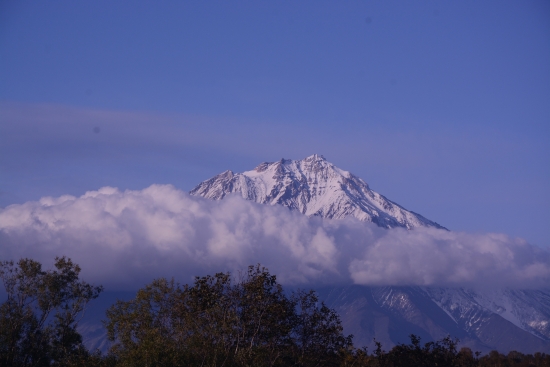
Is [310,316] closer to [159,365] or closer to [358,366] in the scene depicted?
[358,366]

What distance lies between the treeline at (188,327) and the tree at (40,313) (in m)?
0.10

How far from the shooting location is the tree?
67.4 meters

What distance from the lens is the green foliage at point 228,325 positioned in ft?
170

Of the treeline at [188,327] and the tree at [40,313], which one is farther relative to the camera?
the tree at [40,313]

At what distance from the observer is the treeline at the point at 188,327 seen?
52156 millimetres

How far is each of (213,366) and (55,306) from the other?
30.3 metres

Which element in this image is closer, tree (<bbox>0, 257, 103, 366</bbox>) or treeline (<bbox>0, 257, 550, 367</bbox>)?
treeline (<bbox>0, 257, 550, 367</bbox>)

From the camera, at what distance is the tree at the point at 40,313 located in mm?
67375

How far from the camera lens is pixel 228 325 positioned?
181 feet

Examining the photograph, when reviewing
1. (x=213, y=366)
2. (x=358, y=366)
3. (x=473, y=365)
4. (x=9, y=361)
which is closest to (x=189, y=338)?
(x=213, y=366)

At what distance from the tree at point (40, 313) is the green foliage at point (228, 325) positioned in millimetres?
8858

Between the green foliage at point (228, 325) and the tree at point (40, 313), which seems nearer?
the green foliage at point (228, 325)

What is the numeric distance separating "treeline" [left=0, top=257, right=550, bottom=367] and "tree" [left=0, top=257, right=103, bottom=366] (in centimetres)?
10

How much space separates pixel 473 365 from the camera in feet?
278
